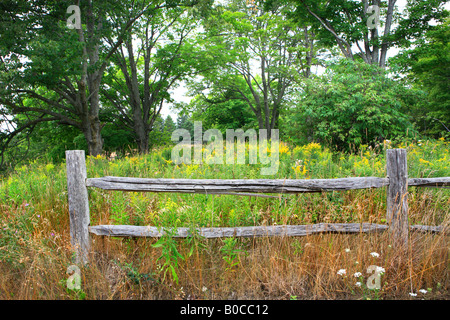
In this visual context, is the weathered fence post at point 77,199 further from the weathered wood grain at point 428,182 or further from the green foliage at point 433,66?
the green foliage at point 433,66

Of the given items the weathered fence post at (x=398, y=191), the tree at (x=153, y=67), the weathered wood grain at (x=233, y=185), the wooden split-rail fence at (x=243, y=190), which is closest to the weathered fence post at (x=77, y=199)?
the wooden split-rail fence at (x=243, y=190)

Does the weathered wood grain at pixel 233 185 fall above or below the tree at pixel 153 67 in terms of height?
below

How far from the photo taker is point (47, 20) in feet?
30.2

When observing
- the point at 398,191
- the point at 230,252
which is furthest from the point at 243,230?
the point at 398,191

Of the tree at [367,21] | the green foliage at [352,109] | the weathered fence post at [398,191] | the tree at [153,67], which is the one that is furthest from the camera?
the tree at [153,67]

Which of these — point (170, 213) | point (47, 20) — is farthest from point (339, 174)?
point (47, 20)

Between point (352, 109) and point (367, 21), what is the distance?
6.01 metres

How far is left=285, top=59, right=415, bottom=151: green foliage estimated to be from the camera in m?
8.25

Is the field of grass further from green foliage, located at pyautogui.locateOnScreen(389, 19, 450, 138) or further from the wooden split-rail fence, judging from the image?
green foliage, located at pyautogui.locateOnScreen(389, 19, 450, 138)

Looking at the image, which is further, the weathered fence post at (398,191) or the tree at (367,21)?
the tree at (367,21)

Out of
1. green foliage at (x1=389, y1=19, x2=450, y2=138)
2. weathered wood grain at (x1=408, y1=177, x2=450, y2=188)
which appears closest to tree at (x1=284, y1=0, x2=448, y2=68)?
green foliage at (x1=389, y1=19, x2=450, y2=138)

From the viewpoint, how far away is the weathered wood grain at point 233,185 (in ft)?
10.3

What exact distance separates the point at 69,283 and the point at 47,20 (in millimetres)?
9819

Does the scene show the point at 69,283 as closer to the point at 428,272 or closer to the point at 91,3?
the point at 428,272
